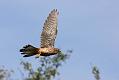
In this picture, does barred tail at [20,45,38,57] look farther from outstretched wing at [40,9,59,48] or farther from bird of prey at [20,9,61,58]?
outstretched wing at [40,9,59,48]

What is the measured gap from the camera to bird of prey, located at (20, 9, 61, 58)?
15227 millimetres

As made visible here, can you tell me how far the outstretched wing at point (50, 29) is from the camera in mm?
17000

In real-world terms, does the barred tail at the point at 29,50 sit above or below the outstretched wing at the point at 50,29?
below

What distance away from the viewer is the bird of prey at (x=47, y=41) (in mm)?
15227

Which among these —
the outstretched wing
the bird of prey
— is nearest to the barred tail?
the bird of prey

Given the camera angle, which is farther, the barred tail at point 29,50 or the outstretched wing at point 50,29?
the outstretched wing at point 50,29

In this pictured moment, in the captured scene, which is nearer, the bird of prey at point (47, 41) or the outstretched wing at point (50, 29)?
the bird of prey at point (47, 41)

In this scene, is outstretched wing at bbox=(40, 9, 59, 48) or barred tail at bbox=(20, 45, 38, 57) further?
outstretched wing at bbox=(40, 9, 59, 48)

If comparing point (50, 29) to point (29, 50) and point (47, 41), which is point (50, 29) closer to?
point (47, 41)

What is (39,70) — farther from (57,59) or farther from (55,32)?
(55,32)

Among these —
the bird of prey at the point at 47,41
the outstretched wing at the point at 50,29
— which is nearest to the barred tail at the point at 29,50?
the bird of prey at the point at 47,41

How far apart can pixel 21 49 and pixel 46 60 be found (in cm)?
3708

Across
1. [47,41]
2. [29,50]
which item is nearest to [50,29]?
[47,41]

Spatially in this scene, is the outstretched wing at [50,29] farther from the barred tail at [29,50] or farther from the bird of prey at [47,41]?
the barred tail at [29,50]
